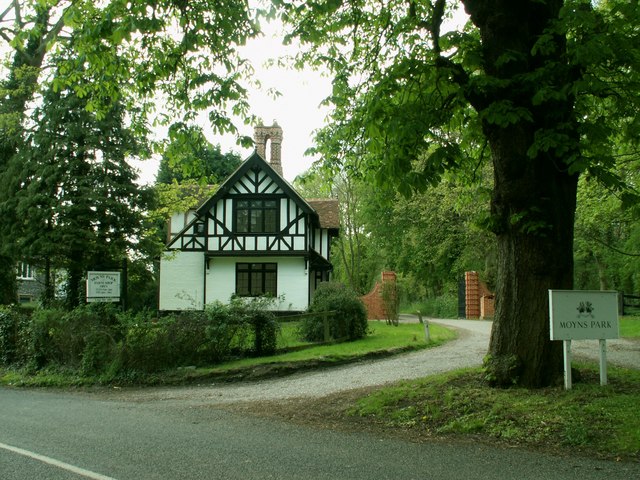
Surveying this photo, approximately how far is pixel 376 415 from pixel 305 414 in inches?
44.4

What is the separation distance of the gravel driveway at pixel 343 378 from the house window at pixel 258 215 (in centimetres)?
1546

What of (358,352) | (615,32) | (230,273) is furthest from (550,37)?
(230,273)

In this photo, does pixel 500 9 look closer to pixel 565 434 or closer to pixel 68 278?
pixel 565 434

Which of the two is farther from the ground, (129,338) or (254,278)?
(254,278)

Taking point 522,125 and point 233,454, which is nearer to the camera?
point 233,454

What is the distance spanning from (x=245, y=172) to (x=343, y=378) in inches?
759

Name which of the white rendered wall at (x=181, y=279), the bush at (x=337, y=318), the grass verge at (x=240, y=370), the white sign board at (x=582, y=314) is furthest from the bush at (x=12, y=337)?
the white rendered wall at (x=181, y=279)

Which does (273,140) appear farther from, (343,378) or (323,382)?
(323,382)

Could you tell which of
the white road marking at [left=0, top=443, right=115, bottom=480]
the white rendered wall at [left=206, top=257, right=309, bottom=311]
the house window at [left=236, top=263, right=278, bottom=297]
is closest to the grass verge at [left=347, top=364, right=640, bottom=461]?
the white road marking at [left=0, top=443, right=115, bottom=480]

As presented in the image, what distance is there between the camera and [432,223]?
39.6m

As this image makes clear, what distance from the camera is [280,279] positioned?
30422 mm

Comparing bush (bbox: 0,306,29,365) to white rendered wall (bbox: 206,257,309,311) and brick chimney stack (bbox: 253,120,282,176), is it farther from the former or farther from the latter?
brick chimney stack (bbox: 253,120,282,176)

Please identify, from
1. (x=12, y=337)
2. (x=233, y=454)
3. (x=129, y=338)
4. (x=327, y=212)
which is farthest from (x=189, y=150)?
(x=327, y=212)

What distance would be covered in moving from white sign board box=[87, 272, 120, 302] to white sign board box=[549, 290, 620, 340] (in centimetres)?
1155
